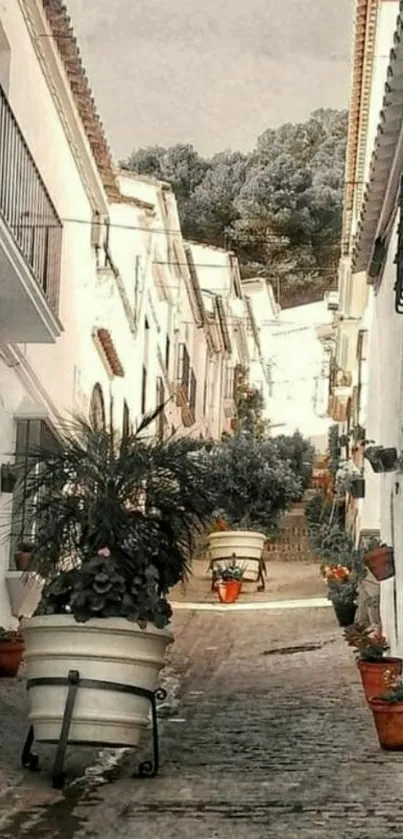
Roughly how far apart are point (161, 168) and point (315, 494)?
688 inches

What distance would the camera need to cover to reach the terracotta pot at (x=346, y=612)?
58.6 feet

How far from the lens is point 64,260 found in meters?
17.4

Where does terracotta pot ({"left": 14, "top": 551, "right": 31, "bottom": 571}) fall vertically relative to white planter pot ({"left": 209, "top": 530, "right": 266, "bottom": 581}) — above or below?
below

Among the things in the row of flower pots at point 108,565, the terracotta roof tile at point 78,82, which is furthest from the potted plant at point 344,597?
the row of flower pots at point 108,565

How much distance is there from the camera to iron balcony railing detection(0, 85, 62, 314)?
11.7 meters

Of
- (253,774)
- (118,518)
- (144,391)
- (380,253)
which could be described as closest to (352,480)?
(380,253)

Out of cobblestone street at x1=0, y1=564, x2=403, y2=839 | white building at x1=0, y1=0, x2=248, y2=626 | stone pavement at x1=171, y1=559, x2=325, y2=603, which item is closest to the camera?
cobblestone street at x1=0, y1=564, x2=403, y2=839

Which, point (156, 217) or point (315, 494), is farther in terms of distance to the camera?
point (315, 494)

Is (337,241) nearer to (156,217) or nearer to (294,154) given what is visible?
(294,154)

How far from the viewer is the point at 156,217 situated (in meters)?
28.0

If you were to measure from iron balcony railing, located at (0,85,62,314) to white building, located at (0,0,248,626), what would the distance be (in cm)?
2

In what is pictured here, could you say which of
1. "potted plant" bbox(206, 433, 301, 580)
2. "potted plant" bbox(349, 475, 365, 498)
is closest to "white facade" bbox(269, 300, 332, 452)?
"potted plant" bbox(206, 433, 301, 580)

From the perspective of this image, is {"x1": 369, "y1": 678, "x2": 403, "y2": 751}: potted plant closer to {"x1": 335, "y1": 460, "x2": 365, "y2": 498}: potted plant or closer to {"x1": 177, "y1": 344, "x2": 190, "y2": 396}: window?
{"x1": 335, "y1": 460, "x2": 365, "y2": 498}: potted plant

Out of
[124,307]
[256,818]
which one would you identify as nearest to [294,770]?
[256,818]
